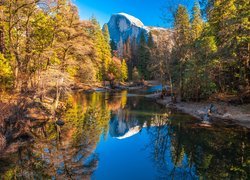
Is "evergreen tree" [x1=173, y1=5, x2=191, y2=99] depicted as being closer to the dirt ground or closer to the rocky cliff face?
the dirt ground

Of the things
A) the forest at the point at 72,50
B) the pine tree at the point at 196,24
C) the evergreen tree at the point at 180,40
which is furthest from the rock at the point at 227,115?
the pine tree at the point at 196,24

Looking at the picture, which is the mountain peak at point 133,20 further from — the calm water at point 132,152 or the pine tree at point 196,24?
the calm water at point 132,152

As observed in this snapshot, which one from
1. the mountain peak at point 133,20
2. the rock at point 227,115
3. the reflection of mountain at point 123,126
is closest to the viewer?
the reflection of mountain at point 123,126

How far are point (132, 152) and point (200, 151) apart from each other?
12.4 ft

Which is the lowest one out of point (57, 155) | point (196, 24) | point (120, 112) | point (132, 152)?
point (132, 152)

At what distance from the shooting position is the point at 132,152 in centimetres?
1270

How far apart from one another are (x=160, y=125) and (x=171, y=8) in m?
17.9

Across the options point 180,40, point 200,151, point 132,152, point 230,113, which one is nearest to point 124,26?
point 180,40

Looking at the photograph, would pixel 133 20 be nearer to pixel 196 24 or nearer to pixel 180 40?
pixel 196 24

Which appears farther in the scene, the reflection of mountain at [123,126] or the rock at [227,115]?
the rock at [227,115]

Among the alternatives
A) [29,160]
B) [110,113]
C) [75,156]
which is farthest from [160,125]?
[29,160]

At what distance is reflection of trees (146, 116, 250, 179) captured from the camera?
9789mm

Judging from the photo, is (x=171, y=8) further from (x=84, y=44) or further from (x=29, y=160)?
(x=29, y=160)

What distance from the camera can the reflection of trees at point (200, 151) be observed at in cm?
979
